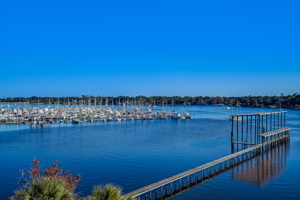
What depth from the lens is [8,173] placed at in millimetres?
29109

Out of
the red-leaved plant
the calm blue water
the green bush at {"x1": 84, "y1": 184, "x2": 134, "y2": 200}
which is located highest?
the green bush at {"x1": 84, "y1": 184, "x2": 134, "y2": 200}

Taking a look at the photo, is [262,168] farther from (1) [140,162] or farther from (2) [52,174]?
(2) [52,174]

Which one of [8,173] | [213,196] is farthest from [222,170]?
[8,173]

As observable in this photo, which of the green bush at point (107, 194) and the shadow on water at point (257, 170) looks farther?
the shadow on water at point (257, 170)

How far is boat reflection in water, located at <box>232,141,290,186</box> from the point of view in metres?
26.6

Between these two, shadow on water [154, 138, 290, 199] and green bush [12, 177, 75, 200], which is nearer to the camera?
green bush [12, 177, 75, 200]

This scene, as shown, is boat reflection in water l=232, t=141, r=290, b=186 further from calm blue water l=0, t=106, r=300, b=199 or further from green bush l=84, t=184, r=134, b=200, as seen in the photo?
green bush l=84, t=184, r=134, b=200

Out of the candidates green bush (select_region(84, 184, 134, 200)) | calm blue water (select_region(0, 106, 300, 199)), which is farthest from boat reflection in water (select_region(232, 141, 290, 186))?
green bush (select_region(84, 184, 134, 200))

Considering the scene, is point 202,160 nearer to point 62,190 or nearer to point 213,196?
point 213,196

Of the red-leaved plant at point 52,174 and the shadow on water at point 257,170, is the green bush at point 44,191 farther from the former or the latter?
→ the shadow on water at point 257,170

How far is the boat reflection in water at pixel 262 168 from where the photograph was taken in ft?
87.4

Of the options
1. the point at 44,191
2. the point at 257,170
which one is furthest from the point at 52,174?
the point at 257,170

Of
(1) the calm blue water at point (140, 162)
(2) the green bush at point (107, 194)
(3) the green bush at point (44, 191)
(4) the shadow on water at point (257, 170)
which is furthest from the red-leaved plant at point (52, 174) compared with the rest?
(1) the calm blue water at point (140, 162)

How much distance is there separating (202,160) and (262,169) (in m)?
6.79
